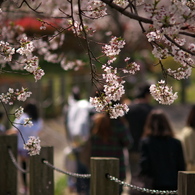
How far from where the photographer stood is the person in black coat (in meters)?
5.87

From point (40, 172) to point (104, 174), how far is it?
1205 mm

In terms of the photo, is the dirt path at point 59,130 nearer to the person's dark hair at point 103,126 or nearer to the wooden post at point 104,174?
the person's dark hair at point 103,126

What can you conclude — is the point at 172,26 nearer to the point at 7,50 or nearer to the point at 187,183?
the point at 187,183

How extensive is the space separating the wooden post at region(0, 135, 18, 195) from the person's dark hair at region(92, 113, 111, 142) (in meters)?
1.44

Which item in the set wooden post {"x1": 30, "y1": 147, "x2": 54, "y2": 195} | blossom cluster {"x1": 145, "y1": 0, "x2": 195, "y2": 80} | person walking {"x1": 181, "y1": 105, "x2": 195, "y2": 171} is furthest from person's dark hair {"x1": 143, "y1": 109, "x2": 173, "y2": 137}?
blossom cluster {"x1": 145, "y1": 0, "x2": 195, "y2": 80}

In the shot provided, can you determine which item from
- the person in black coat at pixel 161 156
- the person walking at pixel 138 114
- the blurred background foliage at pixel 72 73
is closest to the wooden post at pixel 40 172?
the person in black coat at pixel 161 156

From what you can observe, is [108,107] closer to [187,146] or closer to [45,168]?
[45,168]

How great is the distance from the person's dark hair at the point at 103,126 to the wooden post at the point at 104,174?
284cm

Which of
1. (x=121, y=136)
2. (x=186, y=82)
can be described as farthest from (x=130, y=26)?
(x=121, y=136)

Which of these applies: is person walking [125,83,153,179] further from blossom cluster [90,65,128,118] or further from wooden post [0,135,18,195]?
blossom cluster [90,65,128,118]

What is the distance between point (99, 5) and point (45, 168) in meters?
1.81

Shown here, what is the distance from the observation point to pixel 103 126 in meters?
6.71

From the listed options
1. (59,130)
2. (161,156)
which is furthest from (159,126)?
(59,130)

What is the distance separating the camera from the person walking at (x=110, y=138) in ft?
22.1
